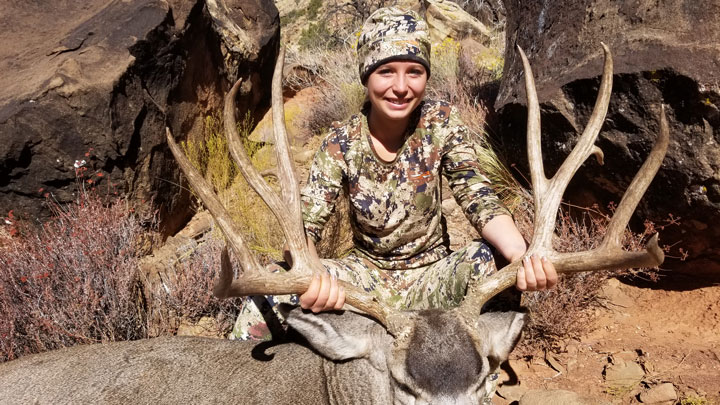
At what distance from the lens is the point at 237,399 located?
2.62 meters

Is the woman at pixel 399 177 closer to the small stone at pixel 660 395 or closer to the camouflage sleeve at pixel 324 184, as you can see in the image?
the camouflage sleeve at pixel 324 184

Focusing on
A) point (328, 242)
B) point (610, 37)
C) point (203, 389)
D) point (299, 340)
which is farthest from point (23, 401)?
point (610, 37)

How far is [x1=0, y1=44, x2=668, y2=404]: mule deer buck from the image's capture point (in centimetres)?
227

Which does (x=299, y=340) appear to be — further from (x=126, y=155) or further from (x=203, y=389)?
(x=126, y=155)

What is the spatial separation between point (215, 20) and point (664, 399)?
6.65 m

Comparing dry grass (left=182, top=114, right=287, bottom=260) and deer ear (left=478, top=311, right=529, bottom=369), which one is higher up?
deer ear (left=478, top=311, right=529, bottom=369)

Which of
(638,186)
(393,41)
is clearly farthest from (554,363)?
(393,41)

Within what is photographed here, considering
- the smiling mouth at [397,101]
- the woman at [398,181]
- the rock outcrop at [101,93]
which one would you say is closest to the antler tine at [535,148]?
the woman at [398,181]

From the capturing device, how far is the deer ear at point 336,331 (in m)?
2.47

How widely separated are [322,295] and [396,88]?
145 centimetres

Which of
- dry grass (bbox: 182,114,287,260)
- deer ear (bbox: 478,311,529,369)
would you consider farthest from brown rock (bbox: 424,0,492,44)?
deer ear (bbox: 478,311,529,369)

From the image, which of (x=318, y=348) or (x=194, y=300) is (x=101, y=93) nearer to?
(x=194, y=300)

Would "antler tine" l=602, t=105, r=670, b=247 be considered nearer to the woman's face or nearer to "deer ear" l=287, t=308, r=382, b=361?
"deer ear" l=287, t=308, r=382, b=361

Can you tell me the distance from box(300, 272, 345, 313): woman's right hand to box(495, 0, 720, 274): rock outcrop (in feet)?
9.18
